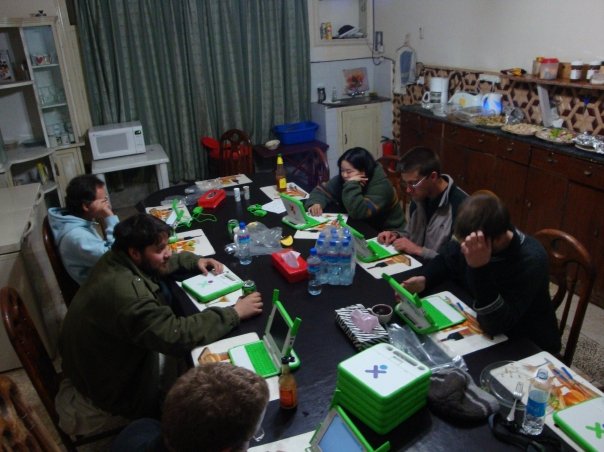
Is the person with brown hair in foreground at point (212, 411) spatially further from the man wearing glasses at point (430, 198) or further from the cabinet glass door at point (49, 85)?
the cabinet glass door at point (49, 85)

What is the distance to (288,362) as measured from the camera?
1.53 metres

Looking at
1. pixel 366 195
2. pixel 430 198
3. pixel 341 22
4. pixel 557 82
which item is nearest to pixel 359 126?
pixel 341 22

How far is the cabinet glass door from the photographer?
4.25 meters

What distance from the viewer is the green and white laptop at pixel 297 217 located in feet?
8.82

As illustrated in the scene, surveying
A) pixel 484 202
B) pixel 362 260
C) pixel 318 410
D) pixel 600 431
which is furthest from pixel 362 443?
pixel 362 260

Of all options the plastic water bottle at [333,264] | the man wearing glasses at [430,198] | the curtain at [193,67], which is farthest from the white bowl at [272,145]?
the plastic water bottle at [333,264]

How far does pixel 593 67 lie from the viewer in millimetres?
3428

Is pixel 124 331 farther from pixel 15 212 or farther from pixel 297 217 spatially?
pixel 15 212

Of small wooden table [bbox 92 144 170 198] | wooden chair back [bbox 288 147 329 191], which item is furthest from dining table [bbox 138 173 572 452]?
small wooden table [bbox 92 144 170 198]

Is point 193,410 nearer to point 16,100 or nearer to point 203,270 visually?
point 203,270

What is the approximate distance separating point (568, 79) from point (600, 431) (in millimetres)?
3164

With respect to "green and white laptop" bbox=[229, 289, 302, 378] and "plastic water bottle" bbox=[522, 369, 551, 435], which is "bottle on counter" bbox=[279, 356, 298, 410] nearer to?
"green and white laptop" bbox=[229, 289, 302, 378]

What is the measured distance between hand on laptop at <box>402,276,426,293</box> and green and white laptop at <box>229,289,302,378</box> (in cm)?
56

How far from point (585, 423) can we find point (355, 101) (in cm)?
486
